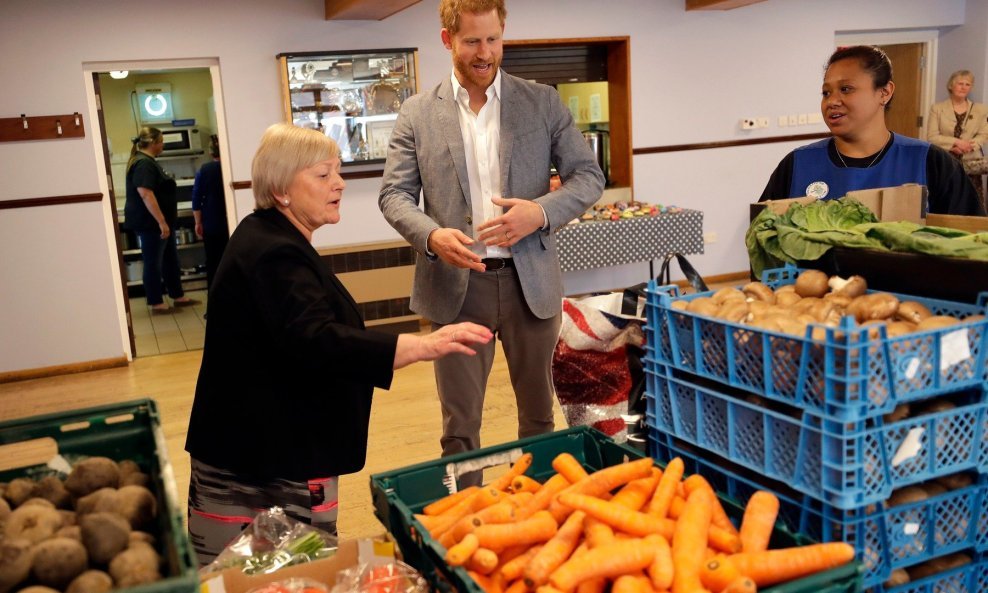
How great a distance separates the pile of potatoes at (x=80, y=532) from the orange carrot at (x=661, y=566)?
2.30ft

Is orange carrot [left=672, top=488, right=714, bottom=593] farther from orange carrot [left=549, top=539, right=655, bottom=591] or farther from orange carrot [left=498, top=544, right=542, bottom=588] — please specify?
orange carrot [left=498, top=544, right=542, bottom=588]

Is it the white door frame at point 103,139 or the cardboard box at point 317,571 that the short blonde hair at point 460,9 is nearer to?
the cardboard box at point 317,571

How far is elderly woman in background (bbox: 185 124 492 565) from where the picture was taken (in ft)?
5.91

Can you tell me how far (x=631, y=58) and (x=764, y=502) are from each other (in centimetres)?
655

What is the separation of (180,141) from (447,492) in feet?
29.9

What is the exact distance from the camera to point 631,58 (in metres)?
7.42

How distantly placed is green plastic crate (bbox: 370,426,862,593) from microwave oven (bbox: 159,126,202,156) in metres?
9.03

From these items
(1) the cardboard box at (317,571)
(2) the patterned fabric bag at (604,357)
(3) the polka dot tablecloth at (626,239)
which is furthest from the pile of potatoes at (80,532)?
(3) the polka dot tablecloth at (626,239)

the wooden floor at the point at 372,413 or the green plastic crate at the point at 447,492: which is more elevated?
the green plastic crate at the point at 447,492

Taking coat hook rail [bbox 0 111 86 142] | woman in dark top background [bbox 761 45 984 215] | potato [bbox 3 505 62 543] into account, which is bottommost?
potato [bbox 3 505 62 543]

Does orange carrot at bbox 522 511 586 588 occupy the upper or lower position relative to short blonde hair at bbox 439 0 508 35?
lower

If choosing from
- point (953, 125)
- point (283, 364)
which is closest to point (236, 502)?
point (283, 364)

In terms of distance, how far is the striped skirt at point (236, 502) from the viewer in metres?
1.97

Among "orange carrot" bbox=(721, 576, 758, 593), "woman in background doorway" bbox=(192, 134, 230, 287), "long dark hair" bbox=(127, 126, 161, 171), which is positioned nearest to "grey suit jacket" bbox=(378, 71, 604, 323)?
"orange carrot" bbox=(721, 576, 758, 593)
